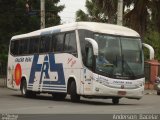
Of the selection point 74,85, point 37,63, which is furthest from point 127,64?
point 37,63

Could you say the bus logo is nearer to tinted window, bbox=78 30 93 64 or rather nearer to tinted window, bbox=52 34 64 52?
tinted window, bbox=52 34 64 52

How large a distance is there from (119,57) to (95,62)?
3.72ft

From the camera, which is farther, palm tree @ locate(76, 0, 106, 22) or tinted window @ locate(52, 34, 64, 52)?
palm tree @ locate(76, 0, 106, 22)

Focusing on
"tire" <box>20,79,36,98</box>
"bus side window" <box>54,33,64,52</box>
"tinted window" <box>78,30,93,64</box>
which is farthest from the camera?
"tire" <box>20,79,36,98</box>

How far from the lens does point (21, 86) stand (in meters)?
30.5

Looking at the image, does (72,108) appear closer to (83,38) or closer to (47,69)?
(83,38)

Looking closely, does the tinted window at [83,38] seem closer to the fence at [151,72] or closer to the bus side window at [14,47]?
the bus side window at [14,47]

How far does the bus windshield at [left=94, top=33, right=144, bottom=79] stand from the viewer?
2314 cm

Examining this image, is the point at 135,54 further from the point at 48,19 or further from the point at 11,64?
the point at 48,19

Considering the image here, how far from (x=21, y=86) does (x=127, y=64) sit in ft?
28.9

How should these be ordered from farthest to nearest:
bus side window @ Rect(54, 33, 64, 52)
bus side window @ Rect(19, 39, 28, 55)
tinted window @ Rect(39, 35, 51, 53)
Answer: bus side window @ Rect(19, 39, 28, 55) → tinted window @ Rect(39, 35, 51, 53) → bus side window @ Rect(54, 33, 64, 52)

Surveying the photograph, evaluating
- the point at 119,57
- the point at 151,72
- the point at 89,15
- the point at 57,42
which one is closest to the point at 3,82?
the point at 151,72

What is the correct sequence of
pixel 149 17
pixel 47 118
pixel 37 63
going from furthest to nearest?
1. pixel 149 17
2. pixel 37 63
3. pixel 47 118

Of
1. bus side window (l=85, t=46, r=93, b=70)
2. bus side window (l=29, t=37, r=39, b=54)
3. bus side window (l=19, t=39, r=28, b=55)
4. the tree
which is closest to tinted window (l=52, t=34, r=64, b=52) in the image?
bus side window (l=29, t=37, r=39, b=54)
